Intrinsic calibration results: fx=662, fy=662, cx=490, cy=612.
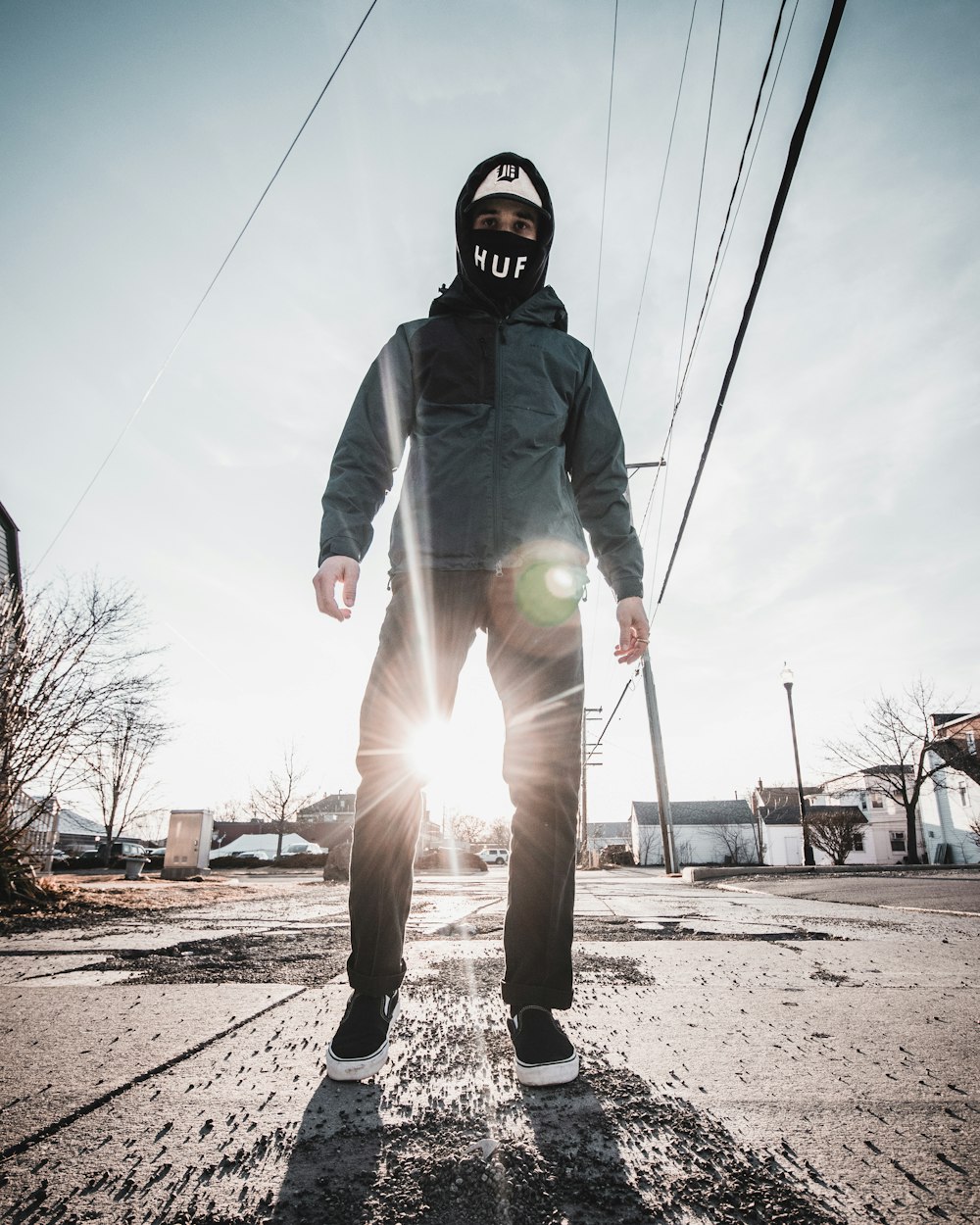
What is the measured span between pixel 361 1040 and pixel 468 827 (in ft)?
296

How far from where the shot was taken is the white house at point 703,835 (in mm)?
58844

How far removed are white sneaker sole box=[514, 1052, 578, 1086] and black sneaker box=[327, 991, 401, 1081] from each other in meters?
0.24

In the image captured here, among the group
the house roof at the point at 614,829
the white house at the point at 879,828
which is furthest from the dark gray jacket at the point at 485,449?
the house roof at the point at 614,829

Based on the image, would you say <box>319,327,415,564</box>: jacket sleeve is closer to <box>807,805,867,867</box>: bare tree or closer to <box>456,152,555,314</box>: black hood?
<box>456,152,555,314</box>: black hood

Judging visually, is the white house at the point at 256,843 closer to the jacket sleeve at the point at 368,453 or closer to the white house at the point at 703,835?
the white house at the point at 703,835

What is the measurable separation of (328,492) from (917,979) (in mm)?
2108

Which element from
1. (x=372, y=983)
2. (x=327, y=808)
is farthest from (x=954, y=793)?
(x=327, y=808)

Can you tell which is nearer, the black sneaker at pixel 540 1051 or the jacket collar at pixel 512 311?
the black sneaker at pixel 540 1051

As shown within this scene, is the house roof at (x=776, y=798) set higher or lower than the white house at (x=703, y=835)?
higher

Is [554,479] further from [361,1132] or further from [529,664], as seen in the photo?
[361,1132]

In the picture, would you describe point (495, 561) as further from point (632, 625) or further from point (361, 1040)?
point (361, 1040)

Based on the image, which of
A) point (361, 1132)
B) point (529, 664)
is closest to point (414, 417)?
point (529, 664)

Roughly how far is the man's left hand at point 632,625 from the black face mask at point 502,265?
1.00 metres

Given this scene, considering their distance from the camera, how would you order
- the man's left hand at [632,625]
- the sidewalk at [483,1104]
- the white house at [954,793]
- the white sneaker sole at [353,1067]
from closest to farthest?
the sidewalk at [483,1104]
the white sneaker sole at [353,1067]
the man's left hand at [632,625]
the white house at [954,793]
